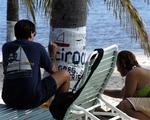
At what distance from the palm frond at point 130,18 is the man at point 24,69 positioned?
332 centimetres

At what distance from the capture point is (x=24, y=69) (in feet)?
16.6

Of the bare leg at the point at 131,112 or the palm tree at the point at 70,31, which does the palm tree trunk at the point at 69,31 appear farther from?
the bare leg at the point at 131,112

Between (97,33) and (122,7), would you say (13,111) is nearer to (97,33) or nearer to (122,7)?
(122,7)

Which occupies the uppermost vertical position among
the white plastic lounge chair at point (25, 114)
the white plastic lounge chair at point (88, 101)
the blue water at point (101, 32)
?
the white plastic lounge chair at point (88, 101)

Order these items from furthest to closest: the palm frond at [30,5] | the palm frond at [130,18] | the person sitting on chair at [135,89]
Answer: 1. the palm frond at [30,5]
2. the palm frond at [130,18]
3. the person sitting on chair at [135,89]

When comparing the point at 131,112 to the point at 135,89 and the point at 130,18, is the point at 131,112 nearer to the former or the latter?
the point at 135,89

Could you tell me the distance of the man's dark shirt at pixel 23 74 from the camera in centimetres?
506

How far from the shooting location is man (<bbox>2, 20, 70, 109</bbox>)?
506 centimetres

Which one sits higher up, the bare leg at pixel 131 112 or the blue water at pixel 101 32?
the bare leg at pixel 131 112

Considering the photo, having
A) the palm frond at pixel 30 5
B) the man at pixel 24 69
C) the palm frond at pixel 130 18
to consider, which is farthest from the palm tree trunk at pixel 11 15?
the man at pixel 24 69

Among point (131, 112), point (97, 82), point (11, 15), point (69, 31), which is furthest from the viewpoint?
point (11, 15)

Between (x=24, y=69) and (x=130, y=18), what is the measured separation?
12.5 ft

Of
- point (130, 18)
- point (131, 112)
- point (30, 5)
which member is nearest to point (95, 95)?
point (131, 112)

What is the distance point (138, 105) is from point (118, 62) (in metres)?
0.44
